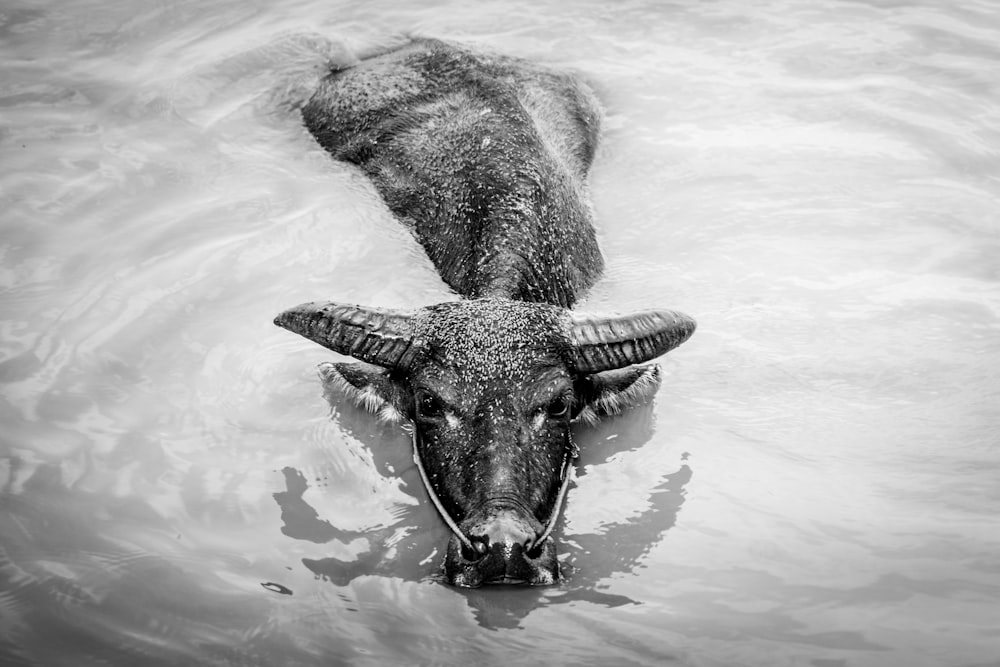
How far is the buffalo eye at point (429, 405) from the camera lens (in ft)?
15.5

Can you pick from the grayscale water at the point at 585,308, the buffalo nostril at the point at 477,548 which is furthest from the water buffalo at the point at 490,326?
the grayscale water at the point at 585,308

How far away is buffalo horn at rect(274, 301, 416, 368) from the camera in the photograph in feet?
16.2

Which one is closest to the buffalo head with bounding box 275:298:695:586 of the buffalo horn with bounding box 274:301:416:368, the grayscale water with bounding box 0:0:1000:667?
the buffalo horn with bounding box 274:301:416:368

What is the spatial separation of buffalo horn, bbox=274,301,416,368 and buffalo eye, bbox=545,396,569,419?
762mm

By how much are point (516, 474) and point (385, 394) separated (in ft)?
3.92

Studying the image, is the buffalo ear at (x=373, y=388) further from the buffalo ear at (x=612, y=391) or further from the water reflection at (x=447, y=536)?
the buffalo ear at (x=612, y=391)

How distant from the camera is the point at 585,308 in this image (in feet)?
20.4

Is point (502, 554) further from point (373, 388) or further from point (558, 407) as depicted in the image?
point (373, 388)

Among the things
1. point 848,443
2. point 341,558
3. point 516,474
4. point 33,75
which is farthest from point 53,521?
point 33,75

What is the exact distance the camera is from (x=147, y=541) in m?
4.43

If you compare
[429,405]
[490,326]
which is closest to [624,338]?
[490,326]

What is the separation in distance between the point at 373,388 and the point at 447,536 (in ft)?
3.52

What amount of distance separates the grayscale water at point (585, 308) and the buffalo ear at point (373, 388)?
0.12 m

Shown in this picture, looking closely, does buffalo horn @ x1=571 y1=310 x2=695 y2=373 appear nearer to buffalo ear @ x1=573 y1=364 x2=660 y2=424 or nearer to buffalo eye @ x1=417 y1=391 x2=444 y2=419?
buffalo ear @ x1=573 y1=364 x2=660 y2=424
